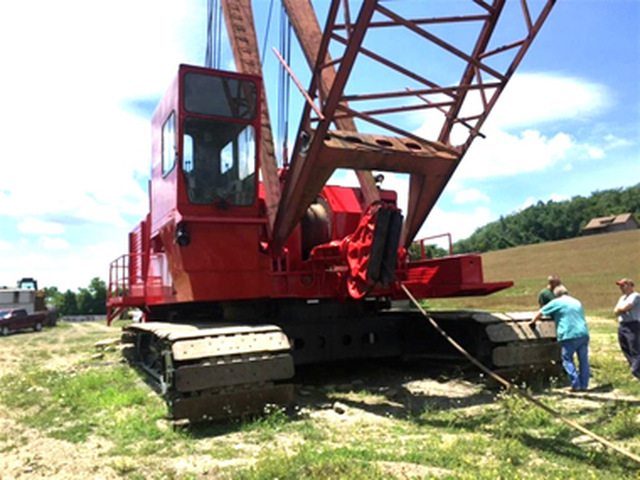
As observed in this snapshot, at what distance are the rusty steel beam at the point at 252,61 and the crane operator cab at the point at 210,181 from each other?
1.32ft

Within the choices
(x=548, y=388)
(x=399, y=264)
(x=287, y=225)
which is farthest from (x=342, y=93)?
(x=548, y=388)

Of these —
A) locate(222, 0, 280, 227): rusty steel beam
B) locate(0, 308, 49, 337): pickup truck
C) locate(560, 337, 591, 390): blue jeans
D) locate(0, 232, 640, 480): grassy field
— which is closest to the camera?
locate(0, 232, 640, 480): grassy field

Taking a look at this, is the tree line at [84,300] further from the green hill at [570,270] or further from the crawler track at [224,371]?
the crawler track at [224,371]

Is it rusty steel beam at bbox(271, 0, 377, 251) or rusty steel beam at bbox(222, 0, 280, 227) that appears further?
rusty steel beam at bbox(222, 0, 280, 227)

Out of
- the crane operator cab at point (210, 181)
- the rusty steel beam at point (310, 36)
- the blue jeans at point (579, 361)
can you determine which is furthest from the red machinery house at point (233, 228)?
the blue jeans at point (579, 361)

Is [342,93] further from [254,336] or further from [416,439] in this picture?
[416,439]

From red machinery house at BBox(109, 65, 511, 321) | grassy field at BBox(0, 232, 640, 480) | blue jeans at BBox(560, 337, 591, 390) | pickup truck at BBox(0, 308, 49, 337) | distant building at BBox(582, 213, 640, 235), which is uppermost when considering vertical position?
distant building at BBox(582, 213, 640, 235)

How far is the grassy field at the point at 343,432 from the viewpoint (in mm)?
4250

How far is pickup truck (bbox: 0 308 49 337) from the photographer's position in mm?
28656

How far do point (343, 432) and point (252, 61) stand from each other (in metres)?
5.92

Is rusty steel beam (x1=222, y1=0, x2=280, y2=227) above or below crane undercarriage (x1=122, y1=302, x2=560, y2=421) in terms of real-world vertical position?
above

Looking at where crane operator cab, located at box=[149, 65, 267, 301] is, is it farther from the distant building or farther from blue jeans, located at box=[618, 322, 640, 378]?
the distant building

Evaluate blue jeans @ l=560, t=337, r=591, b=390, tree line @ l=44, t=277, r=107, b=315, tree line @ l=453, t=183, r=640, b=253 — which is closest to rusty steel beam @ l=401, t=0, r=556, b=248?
blue jeans @ l=560, t=337, r=591, b=390

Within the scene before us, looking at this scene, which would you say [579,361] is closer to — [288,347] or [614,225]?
[288,347]
